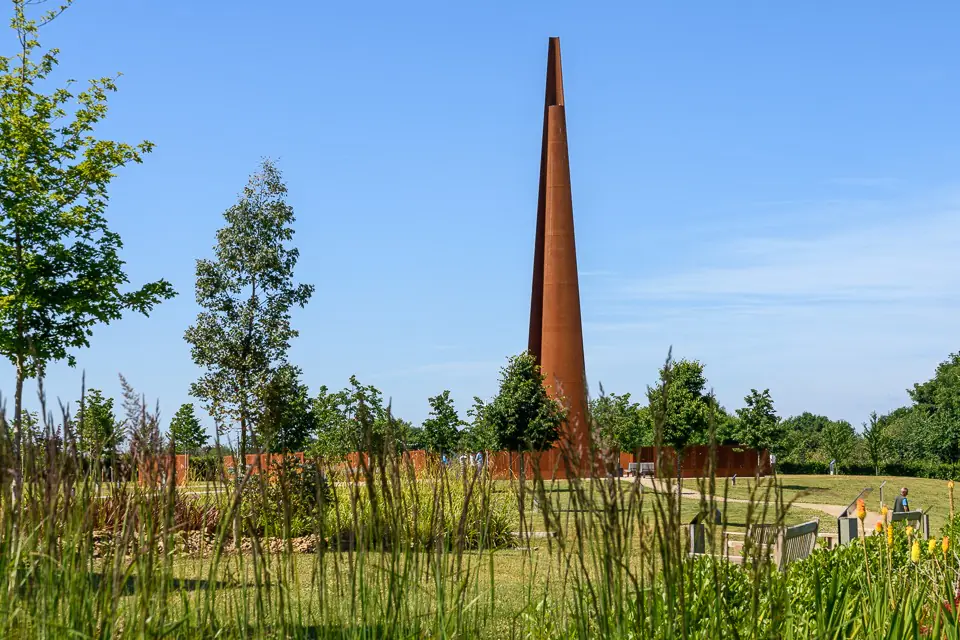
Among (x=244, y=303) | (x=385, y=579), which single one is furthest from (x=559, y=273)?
(x=385, y=579)

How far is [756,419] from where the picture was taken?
35594 mm

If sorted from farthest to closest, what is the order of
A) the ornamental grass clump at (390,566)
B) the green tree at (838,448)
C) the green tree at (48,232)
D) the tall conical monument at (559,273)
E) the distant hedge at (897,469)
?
the green tree at (838,448), the distant hedge at (897,469), the tall conical monument at (559,273), the green tree at (48,232), the ornamental grass clump at (390,566)

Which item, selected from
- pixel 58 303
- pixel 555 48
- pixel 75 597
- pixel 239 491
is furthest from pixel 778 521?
pixel 555 48

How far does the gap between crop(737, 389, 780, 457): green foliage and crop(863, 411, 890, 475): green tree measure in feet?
32.0

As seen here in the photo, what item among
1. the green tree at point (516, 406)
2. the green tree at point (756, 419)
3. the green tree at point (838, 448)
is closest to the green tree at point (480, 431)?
the green tree at point (516, 406)

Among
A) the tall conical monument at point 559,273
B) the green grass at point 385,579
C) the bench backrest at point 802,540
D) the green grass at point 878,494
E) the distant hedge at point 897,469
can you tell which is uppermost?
the tall conical monument at point 559,273

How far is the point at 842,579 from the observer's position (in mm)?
4516

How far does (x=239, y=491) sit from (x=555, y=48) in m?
37.5

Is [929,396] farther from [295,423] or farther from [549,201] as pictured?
[295,423]

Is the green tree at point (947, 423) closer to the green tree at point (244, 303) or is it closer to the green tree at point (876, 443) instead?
the green tree at point (876, 443)

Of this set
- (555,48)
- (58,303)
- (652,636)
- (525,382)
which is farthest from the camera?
(555,48)

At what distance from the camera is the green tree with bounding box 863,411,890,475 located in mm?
42787

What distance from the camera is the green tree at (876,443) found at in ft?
140

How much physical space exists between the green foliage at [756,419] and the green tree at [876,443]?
32.0ft
